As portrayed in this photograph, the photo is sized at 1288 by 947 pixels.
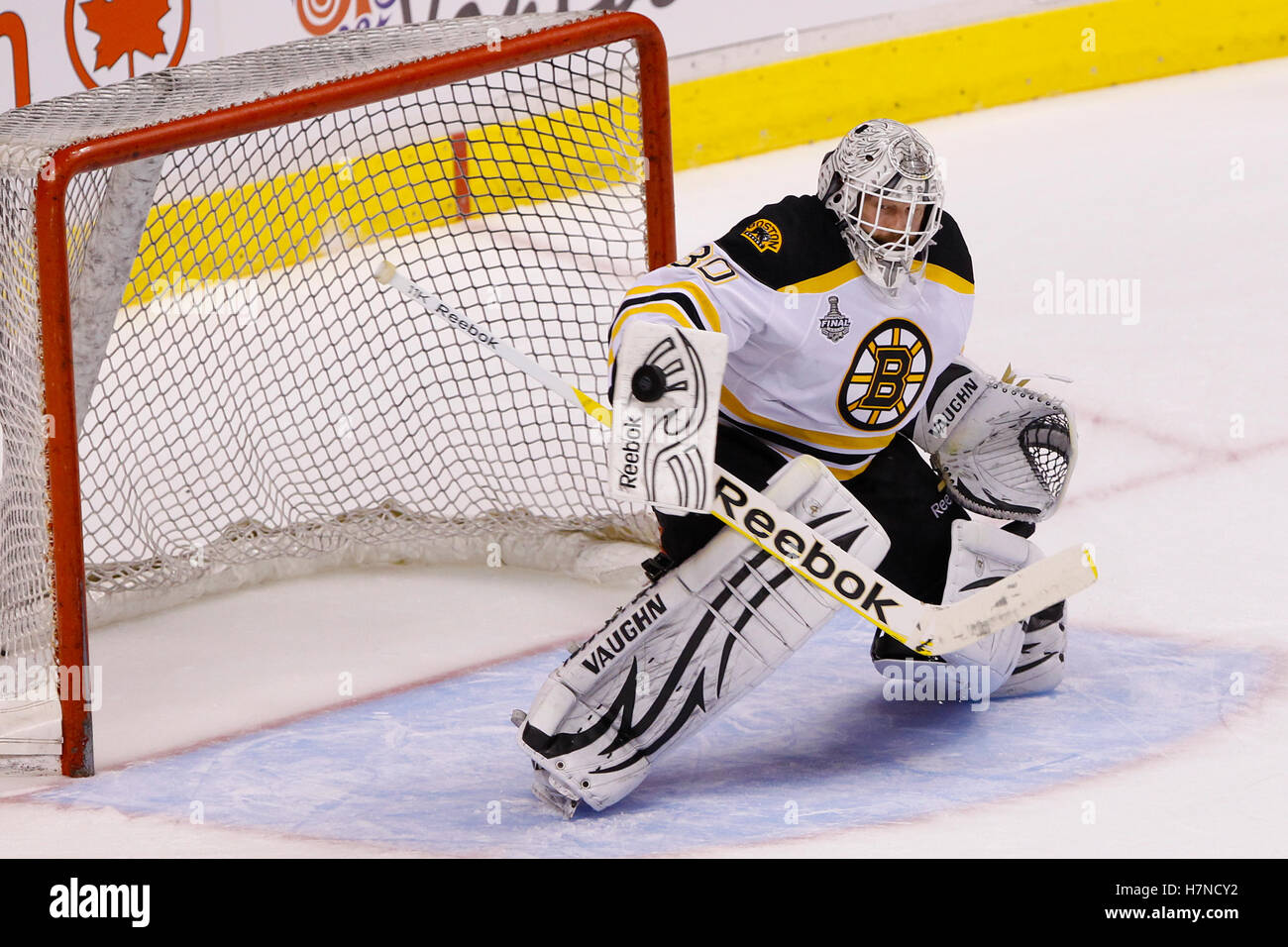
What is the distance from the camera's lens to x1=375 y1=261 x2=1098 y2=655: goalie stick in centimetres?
248

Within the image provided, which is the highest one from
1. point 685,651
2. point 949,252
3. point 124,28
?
point 124,28

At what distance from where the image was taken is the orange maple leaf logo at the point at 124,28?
4699mm

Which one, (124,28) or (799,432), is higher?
(124,28)

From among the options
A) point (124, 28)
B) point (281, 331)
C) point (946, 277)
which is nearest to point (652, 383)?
point (946, 277)

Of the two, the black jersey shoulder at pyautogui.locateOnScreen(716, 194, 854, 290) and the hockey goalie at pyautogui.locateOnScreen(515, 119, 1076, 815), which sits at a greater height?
the black jersey shoulder at pyautogui.locateOnScreen(716, 194, 854, 290)

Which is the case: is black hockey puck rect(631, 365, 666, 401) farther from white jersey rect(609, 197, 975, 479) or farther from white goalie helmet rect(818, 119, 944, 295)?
white goalie helmet rect(818, 119, 944, 295)

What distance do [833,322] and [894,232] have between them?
151mm

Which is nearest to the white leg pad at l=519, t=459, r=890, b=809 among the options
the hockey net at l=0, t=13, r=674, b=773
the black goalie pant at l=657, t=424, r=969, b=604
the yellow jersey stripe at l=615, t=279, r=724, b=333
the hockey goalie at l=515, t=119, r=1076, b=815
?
the hockey goalie at l=515, t=119, r=1076, b=815

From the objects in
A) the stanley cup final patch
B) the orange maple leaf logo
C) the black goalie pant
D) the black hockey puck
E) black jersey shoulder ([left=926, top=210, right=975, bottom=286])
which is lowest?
the black goalie pant

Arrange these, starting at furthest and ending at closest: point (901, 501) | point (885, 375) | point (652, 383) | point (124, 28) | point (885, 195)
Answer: point (124, 28), point (901, 501), point (885, 375), point (885, 195), point (652, 383)

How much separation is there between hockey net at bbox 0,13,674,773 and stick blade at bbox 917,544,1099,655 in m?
1.08

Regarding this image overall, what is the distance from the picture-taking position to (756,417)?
2.66 m

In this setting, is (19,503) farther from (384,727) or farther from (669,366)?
(669,366)

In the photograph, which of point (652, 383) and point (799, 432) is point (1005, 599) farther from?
point (652, 383)
